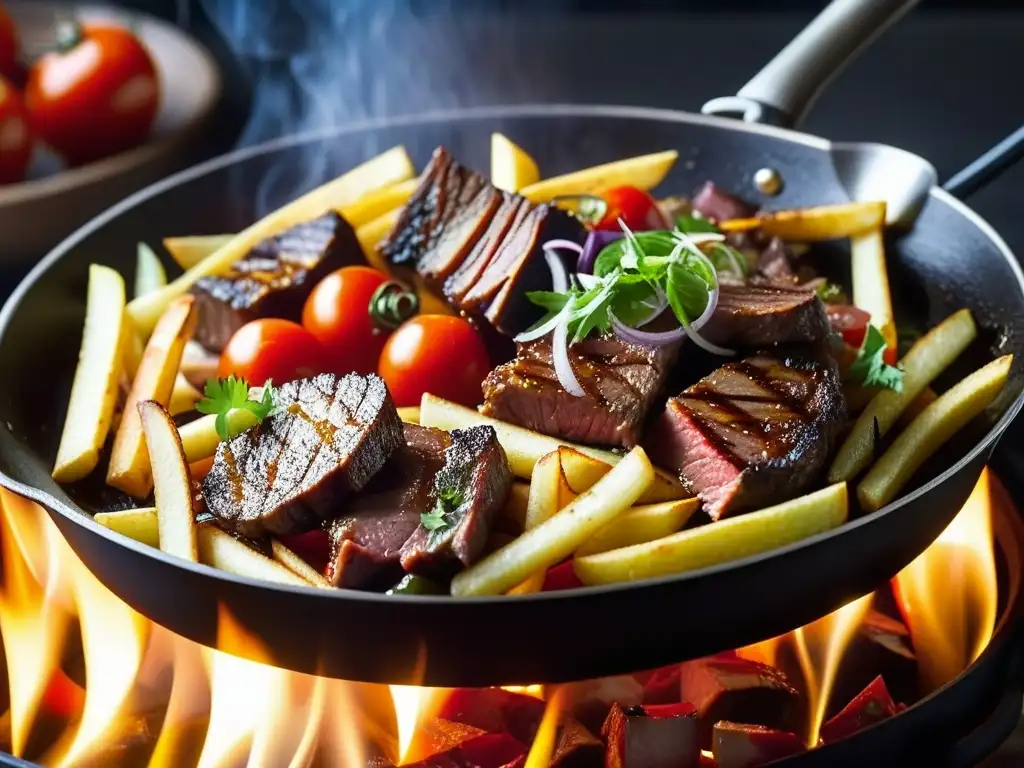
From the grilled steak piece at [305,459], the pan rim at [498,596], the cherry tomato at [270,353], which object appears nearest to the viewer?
the pan rim at [498,596]

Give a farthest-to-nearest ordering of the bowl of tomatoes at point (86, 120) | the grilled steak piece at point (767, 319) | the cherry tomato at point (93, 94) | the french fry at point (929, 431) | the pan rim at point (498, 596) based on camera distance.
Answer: the cherry tomato at point (93, 94) < the bowl of tomatoes at point (86, 120) < the grilled steak piece at point (767, 319) < the french fry at point (929, 431) < the pan rim at point (498, 596)

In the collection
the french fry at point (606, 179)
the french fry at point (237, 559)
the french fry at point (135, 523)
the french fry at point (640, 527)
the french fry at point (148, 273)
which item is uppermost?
the french fry at point (606, 179)

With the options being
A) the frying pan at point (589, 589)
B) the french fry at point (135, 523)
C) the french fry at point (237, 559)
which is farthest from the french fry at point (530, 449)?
the french fry at point (135, 523)

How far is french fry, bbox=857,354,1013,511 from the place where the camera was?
2756 mm

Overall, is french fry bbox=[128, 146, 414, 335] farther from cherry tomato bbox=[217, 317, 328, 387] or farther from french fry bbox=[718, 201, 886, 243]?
french fry bbox=[718, 201, 886, 243]

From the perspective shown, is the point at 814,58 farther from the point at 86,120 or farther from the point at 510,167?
the point at 86,120

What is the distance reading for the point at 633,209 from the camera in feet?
12.0

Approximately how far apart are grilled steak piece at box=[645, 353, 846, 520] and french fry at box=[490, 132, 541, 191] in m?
1.23

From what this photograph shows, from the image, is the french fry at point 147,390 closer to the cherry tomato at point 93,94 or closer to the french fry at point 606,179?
the french fry at point 606,179

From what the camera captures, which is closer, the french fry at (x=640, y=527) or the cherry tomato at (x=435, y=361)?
the french fry at (x=640, y=527)

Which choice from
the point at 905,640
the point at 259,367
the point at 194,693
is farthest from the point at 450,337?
the point at 905,640

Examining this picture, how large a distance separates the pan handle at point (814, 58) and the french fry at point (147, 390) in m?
1.99

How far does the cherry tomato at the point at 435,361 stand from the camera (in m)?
3.17

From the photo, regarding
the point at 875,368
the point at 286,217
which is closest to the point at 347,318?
the point at 286,217
